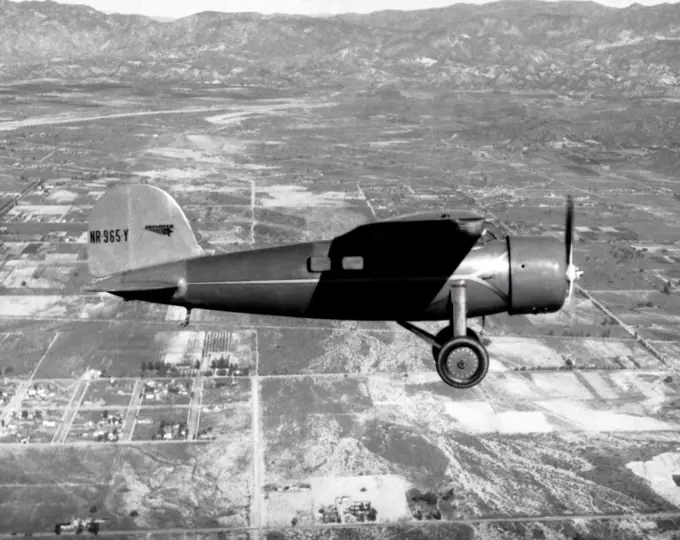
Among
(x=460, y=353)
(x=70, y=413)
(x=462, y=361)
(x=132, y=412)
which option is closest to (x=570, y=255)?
(x=460, y=353)

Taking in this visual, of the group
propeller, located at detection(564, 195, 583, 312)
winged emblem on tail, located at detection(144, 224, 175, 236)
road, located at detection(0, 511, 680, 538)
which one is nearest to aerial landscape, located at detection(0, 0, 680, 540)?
road, located at detection(0, 511, 680, 538)

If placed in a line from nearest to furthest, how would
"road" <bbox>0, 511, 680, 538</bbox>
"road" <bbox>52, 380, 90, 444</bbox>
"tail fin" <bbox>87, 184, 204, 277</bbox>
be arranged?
1. "tail fin" <bbox>87, 184, 204, 277</bbox>
2. "road" <bbox>0, 511, 680, 538</bbox>
3. "road" <bbox>52, 380, 90, 444</bbox>

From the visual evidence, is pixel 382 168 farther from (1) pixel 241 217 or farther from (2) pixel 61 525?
(2) pixel 61 525

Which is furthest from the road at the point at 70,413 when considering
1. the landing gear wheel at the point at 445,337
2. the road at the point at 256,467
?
the landing gear wheel at the point at 445,337

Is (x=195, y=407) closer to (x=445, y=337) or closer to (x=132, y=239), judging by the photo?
(x=132, y=239)

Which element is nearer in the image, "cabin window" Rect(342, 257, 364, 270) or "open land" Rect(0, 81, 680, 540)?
"cabin window" Rect(342, 257, 364, 270)

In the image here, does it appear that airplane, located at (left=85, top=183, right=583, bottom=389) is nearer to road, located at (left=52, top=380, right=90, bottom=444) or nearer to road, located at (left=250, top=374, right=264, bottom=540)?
road, located at (left=250, top=374, right=264, bottom=540)
